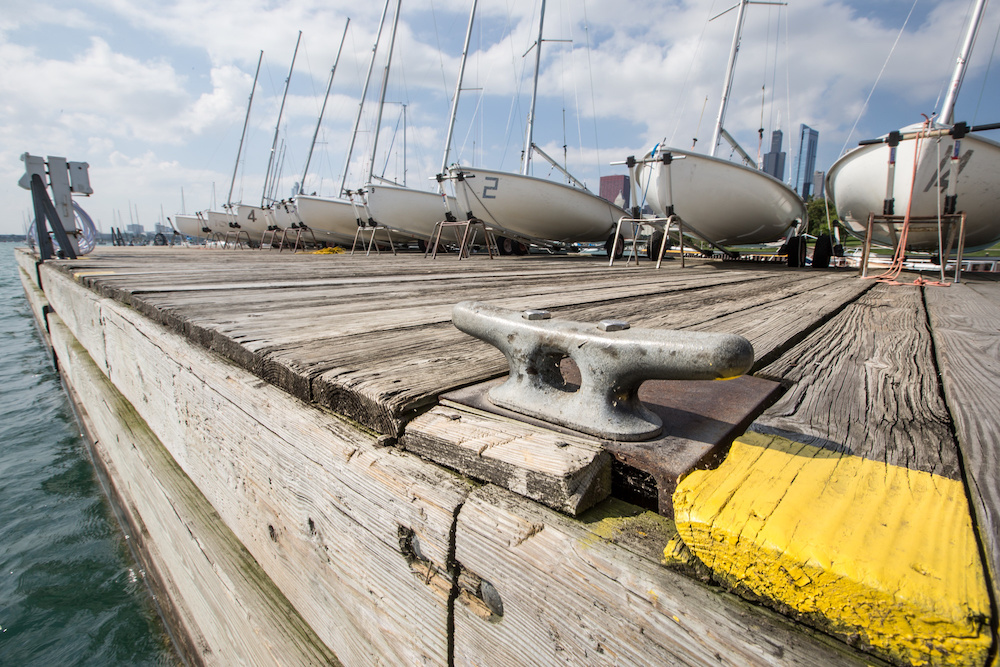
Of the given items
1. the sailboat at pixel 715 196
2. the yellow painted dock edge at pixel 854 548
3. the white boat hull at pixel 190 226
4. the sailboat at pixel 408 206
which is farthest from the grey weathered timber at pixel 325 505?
the white boat hull at pixel 190 226

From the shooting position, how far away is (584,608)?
472mm

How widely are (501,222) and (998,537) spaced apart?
27.9 ft

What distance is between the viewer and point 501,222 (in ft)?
28.3

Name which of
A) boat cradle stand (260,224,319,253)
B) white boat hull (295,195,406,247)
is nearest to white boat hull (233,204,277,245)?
boat cradle stand (260,224,319,253)

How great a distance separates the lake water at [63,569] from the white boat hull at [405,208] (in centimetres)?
816

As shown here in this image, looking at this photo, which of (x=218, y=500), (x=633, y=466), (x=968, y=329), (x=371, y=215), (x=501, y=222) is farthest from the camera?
(x=371, y=215)

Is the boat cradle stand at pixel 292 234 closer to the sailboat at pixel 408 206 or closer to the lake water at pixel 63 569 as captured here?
the sailboat at pixel 408 206

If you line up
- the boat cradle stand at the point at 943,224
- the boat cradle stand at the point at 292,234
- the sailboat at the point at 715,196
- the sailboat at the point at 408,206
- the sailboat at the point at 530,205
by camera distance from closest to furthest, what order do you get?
the boat cradle stand at the point at 943,224
the sailboat at the point at 715,196
the sailboat at the point at 530,205
the sailboat at the point at 408,206
the boat cradle stand at the point at 292,234

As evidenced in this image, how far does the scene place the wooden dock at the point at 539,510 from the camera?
0.38 meters

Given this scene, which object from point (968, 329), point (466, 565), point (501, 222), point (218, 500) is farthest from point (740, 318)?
point (501, 222)

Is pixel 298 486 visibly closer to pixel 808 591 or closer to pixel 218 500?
pixel 218 500

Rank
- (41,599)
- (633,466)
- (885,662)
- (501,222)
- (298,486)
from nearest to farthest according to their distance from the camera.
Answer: (885,662) → (633,466) → (298,486) → (41,599) → (501,222)

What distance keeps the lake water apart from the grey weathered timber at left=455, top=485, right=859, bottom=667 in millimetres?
1655

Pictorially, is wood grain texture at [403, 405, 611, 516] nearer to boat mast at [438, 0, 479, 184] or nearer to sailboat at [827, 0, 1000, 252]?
sailboat at [827, 0, 1000, 252]
